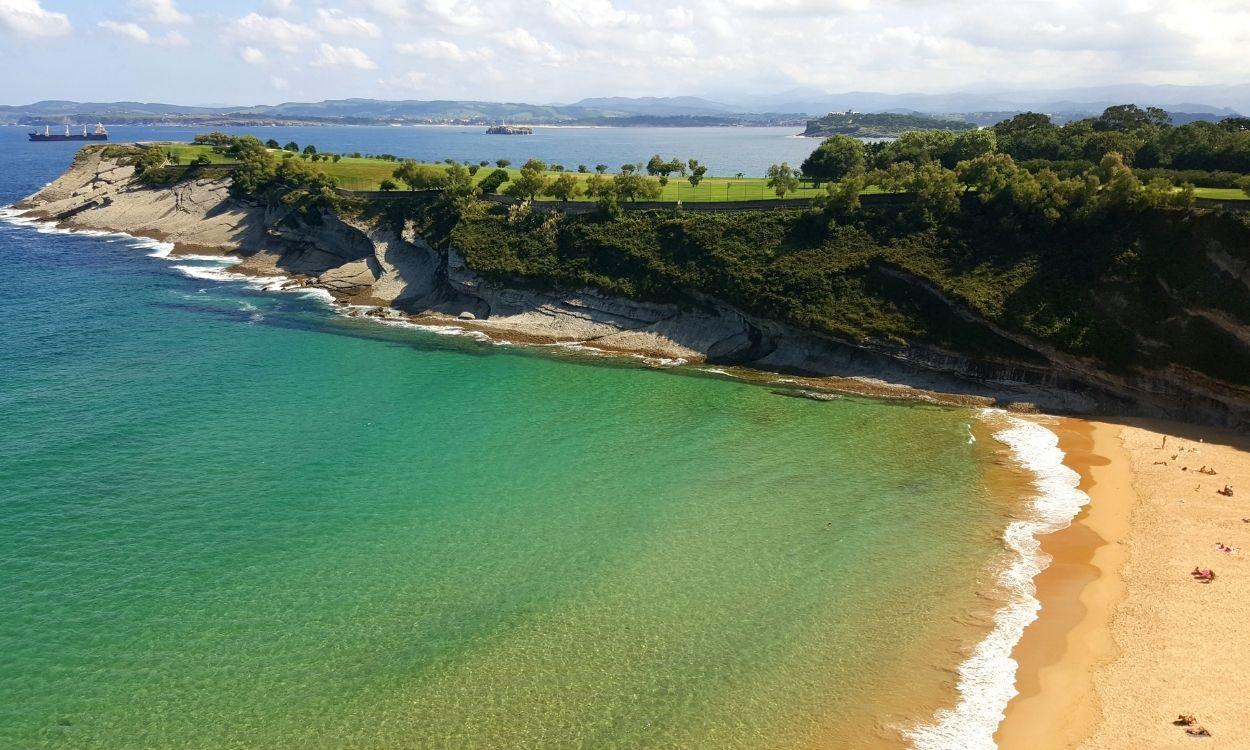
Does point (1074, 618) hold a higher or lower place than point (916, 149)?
lower

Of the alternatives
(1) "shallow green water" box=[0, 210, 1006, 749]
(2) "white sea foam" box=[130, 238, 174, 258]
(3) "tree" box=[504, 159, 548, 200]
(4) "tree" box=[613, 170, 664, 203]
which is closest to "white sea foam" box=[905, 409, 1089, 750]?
(1) "shallow green water" box=[0, 210, 1006, 749]

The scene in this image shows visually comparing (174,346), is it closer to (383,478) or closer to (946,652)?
(383,478)

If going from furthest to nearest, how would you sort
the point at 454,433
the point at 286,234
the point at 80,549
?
1. the point at 286,234
2. the point at 454,433
3. the point at 80,549

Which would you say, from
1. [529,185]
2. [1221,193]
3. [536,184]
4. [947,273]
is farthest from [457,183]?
[1221,193]

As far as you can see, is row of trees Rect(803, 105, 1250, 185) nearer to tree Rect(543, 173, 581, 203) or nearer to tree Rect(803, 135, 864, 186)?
tree Rect(803, 135, 864, 186)

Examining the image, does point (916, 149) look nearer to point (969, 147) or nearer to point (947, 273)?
point (969, 147)

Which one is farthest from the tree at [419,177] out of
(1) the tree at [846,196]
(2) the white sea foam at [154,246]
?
(1) the tree at [846,196]

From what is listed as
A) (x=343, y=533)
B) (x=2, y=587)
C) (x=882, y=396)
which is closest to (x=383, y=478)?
(x=343, y=533)
